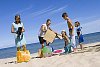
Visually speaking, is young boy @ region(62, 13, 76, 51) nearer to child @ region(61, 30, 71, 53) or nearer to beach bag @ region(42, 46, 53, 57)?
child @ region(61, 30, 71, 53)

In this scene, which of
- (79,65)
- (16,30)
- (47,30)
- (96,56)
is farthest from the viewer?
(47,30)

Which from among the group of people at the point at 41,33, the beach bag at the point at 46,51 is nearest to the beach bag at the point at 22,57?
the group of people at the point at 41,33

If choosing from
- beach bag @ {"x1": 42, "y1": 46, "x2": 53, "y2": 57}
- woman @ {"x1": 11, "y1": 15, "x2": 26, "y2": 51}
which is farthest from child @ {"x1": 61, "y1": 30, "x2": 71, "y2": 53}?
woman @ {"x1": 11, "y1": 15, "x2": 26, "y2": 51}

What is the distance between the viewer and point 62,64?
8.67 meters

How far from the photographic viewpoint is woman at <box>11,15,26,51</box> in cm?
1040

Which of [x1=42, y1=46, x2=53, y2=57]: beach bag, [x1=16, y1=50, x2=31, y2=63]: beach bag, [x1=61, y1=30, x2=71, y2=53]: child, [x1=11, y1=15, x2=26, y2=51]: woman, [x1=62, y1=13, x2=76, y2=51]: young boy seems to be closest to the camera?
[x1=16, y1=50, x2=31, y2=63]: beach bag

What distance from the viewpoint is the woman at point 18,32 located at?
10398mm

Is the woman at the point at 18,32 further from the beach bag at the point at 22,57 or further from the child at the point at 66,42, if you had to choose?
the child at the point at 66,42

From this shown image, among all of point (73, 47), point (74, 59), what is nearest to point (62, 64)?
point (74, 59)

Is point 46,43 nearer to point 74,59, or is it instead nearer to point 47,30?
point 47,30

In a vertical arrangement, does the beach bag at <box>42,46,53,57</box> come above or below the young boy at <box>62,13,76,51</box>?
below

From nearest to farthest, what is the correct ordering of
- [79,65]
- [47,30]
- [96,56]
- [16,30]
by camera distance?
[79,65] → [96,56] → [16,30] → [47,30]

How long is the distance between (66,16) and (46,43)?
1.26 metres

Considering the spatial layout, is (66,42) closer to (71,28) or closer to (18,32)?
(71,28)
